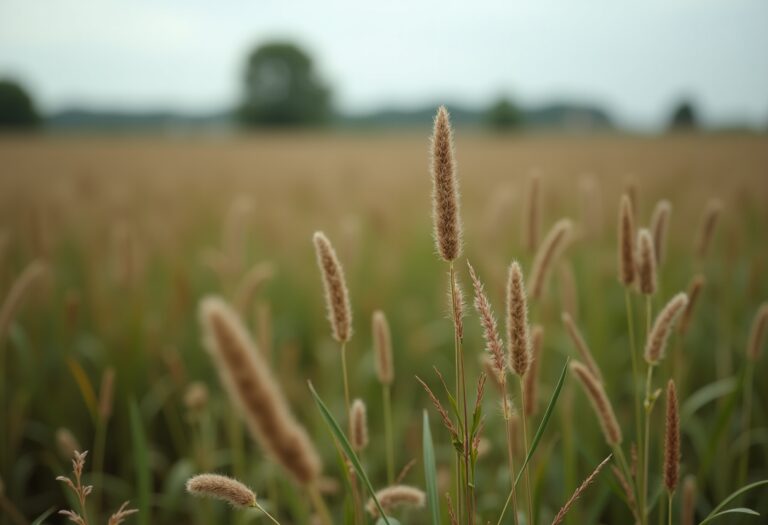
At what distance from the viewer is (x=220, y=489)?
0.70m

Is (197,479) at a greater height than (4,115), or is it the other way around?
(4,115)

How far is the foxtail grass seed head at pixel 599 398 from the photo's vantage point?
0.89 metres

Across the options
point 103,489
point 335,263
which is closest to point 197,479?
point 335,263

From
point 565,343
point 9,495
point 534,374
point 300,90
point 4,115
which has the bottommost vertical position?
point 9,495

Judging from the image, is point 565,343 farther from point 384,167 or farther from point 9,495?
point 384,167

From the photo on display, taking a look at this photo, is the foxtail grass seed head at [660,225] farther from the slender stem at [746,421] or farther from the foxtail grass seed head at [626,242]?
the slender stem at [746,421]

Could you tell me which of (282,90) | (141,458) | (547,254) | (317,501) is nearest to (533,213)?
(547,254)

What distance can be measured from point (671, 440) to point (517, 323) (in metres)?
0.34

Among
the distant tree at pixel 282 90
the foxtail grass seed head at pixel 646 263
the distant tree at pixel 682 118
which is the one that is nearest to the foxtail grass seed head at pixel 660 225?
the foxtail grass seed head at pixel 646 263

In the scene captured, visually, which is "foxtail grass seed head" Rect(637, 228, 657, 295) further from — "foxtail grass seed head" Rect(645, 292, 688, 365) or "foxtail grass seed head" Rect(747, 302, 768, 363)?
"foxtail grass seed head" Rect(747, 302, 768, 363)

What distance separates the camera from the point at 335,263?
0.75m

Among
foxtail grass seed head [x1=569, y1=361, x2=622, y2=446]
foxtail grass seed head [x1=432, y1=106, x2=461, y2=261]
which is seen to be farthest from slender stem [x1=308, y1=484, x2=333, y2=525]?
foxtail grass seed head [x1=569, y1=361, x2=622, y2=446]

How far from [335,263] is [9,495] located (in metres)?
1.92

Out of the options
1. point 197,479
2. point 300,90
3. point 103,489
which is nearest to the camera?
point 197,479
